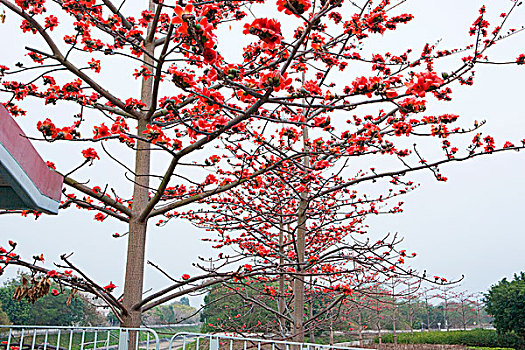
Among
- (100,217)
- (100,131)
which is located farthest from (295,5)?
(100,217)

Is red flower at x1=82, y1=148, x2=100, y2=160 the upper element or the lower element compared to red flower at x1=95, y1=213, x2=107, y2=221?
upper

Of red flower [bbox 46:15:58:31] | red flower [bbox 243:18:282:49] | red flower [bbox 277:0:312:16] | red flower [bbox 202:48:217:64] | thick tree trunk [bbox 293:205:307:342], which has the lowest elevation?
thick tree trunk [bbox 293:205:307:342]

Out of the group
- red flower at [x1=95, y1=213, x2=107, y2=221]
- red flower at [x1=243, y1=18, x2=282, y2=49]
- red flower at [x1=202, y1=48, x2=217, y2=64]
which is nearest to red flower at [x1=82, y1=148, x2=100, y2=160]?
red flower at [x1=95, y1=213, x2=107, y2=221]

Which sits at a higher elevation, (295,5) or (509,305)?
(295,5)

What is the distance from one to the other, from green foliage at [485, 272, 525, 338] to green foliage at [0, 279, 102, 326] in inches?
609

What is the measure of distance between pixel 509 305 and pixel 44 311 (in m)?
17.8

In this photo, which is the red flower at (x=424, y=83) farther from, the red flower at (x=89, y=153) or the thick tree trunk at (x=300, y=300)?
the thick tree trunk at (x=300, y=300)

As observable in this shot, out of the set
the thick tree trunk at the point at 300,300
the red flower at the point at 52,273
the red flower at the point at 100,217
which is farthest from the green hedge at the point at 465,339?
the red flower at the point at 52,273

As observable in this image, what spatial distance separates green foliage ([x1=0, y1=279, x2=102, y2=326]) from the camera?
1443cm

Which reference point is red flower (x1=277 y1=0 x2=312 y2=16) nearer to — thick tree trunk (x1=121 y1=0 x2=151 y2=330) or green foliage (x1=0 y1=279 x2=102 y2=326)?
thick tree trunk (x1=121 y1=0 x2=151 y2=330)

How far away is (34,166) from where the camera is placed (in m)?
2.15

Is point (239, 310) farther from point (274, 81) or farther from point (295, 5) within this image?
point (295, 5)

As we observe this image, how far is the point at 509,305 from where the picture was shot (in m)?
13.5

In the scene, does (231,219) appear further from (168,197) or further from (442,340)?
(442,340)
